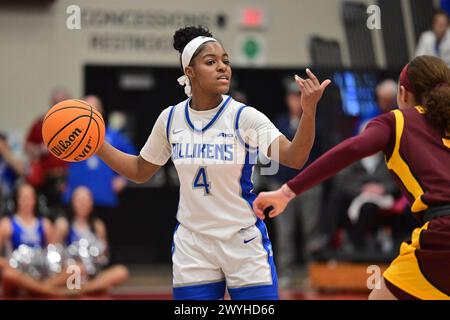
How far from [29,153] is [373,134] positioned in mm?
7090

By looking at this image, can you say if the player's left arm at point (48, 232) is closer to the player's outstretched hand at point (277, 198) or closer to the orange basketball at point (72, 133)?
the orange basketball at point (72, 133)

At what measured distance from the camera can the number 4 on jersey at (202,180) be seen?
4.25 meters

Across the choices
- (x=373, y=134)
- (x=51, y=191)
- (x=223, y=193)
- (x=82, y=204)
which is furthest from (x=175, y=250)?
(x=51, y=191)

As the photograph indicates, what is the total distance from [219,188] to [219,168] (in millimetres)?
102

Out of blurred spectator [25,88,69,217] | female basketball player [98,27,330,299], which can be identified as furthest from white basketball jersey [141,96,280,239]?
blurred spectator [25,88,69,217]

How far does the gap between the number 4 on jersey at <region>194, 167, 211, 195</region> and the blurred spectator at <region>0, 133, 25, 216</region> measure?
6341mm

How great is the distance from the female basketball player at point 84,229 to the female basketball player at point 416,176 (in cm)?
Result: 572

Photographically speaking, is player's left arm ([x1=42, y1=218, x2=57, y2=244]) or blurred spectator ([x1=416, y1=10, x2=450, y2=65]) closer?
player's left arm ([x1=42, y1=218, x2=57, y2=244])

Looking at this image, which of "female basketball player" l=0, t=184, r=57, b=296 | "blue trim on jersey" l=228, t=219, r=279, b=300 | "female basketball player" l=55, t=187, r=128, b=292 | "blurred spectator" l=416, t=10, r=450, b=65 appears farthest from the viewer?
"blurred spectator" l=416, t=10, r=450, b=65

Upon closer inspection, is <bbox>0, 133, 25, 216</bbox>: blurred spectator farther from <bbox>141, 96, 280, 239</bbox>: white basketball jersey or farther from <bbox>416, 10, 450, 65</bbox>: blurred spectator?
<bbox>141, 96, 280, 239</bbox>: white basketball jersey

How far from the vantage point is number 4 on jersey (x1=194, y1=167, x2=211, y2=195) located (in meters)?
4.25

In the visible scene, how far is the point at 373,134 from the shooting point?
3715 millimetres

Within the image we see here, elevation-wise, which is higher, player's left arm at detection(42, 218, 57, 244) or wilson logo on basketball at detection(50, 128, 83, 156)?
wilson logo on basketball at detection(50, 128, 83, 156)

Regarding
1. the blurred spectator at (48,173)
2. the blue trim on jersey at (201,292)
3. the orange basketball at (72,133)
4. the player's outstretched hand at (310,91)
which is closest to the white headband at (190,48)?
the orange basketball at (72,133)
